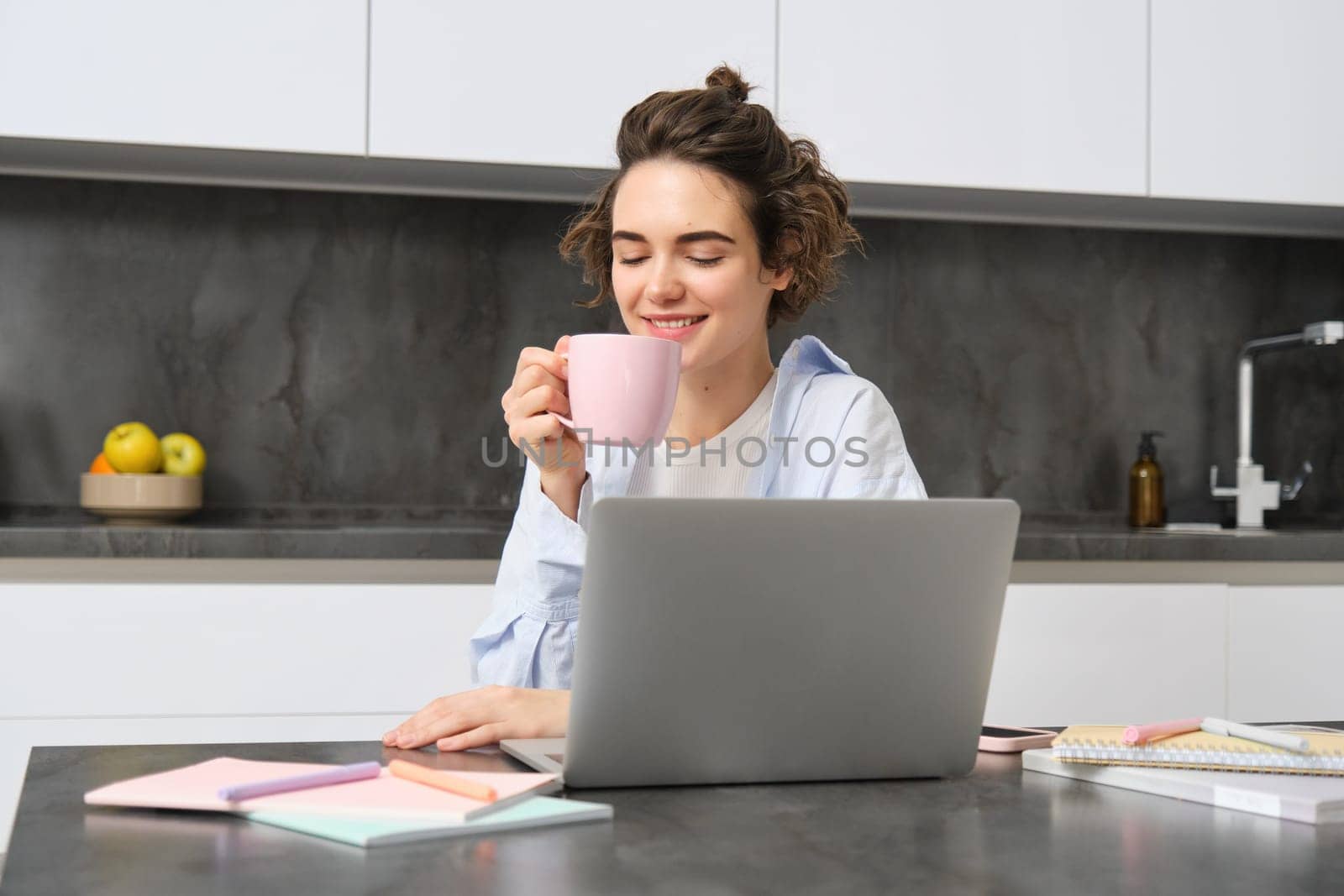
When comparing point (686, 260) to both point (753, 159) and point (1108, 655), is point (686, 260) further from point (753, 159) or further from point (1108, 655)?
point (1108, 655)

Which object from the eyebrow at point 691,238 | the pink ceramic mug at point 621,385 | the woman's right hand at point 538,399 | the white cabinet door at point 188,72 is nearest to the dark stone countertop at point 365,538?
the white cabinet door at point 188,72

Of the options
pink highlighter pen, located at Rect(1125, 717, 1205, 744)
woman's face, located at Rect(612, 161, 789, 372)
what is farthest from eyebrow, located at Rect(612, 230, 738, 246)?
pink highlighter pen, located at Rect(1125, 717, 1205, 744)

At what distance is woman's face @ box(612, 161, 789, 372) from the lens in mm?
1447

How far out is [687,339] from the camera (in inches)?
57.6

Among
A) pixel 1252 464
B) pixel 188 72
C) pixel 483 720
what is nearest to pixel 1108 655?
pixel 1252 464

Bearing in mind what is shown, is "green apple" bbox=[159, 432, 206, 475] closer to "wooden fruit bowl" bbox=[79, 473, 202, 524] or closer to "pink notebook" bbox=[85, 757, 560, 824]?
"wooden fruit bowl" bbox=[79, 473, 202, 524]

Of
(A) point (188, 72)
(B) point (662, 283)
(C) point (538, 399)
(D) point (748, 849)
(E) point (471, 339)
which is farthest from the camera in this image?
(E) point (471, 339)

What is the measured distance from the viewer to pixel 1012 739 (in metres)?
0.96

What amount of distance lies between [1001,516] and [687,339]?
2.25ft

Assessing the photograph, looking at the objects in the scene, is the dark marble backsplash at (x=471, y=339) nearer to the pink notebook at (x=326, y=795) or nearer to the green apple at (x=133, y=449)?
the green apple at (x=133, y=449)

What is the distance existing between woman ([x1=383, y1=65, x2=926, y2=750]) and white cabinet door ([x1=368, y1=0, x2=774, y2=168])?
631 millimetres

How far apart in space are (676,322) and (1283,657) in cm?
139

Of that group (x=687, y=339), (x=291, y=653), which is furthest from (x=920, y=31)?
(x=291, y=653)

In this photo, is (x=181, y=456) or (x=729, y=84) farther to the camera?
(x=181, y=456)
